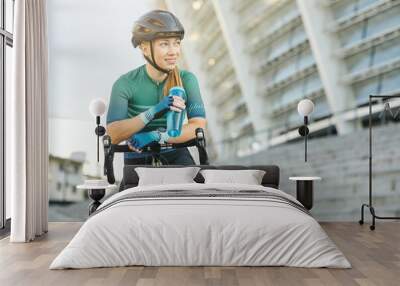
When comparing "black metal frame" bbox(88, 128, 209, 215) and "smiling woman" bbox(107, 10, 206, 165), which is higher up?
"smiling woman" bbox(107, 10, 206, 165)

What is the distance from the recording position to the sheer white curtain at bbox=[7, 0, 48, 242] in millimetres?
5676

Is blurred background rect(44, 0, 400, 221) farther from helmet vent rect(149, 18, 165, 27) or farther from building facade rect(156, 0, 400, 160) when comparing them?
helmet vent rect(149, 18, 165, 27)

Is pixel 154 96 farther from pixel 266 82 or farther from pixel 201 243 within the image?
pixel 201 243

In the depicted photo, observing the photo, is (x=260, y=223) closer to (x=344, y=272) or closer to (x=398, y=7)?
(x=344, y=272)

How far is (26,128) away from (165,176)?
5.35 feet

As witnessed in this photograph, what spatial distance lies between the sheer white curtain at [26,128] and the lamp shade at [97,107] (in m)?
0.94

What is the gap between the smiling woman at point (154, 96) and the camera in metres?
7.09

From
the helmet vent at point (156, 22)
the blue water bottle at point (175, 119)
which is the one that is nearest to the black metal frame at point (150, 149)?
the blue water bottle at point (175, 119)

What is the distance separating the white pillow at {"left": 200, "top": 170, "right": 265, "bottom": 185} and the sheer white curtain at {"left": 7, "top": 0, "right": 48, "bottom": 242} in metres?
1.89

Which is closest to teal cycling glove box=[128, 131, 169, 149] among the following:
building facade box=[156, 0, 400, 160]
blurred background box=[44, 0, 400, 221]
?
blurred background box=[44, 0, 400, 221]

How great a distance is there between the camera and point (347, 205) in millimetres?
7141

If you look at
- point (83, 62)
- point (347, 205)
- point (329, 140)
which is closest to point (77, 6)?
point (83, 62)

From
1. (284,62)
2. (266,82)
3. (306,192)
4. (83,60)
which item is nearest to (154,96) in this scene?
(83,60)

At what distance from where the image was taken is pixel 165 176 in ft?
21.3
